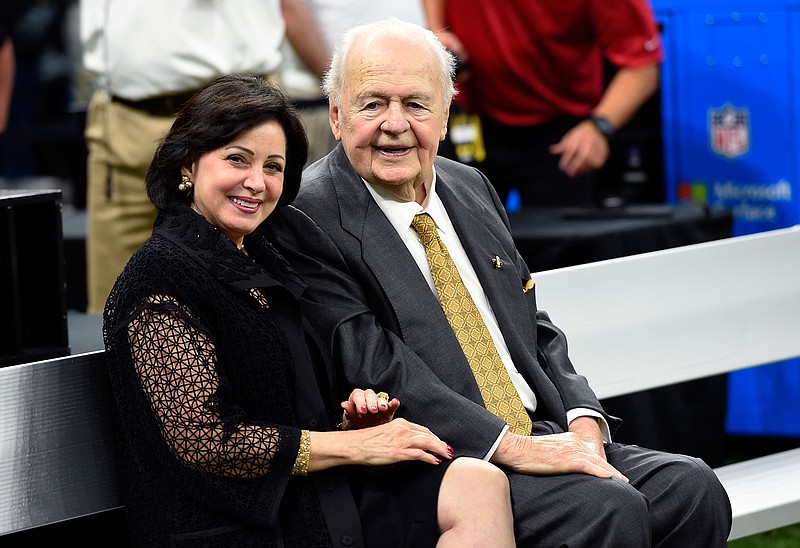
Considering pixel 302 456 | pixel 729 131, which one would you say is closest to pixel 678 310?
pixel 302 456

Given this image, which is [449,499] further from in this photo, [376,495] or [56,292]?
[56,292]

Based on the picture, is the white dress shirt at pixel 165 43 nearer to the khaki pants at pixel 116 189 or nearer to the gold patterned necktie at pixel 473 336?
the khaki pants at pixel 116 189

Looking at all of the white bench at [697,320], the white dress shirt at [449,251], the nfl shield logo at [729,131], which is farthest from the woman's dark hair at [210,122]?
the nfl shield logo at [729,131]

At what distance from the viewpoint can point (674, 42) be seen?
5801 mm

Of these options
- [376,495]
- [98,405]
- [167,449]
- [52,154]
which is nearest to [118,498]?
[98,405]

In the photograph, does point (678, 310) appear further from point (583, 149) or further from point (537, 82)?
point (537, 82)

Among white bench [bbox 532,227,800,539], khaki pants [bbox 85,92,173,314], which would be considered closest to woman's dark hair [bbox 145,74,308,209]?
white bench [bbox 532,227,800,539]

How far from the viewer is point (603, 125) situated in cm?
526

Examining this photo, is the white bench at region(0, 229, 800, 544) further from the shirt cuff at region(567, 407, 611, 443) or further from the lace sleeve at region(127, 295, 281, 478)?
the shirt cuff at region(567, 407, 611, 443)

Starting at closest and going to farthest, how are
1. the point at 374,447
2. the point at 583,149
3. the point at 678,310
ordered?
the point at 374,447 → the point at 678,310 → the point at 583,149

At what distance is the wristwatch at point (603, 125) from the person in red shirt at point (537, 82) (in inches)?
0.7

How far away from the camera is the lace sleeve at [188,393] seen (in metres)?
2.43

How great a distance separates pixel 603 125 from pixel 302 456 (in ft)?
10.0

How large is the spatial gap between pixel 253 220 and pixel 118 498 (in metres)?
0.66
